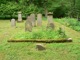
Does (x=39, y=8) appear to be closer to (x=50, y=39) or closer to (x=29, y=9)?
(x=29, y=9)

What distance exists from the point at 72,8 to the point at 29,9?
35.5 ft

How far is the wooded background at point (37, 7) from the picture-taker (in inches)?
1209

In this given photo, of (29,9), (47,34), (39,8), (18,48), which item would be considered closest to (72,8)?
(39,8)

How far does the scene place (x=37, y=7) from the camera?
32.4m

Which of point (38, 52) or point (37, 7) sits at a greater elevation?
point (37, 7)

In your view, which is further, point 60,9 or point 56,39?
point 60,9

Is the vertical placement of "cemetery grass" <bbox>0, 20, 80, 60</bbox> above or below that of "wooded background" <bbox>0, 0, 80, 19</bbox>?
below

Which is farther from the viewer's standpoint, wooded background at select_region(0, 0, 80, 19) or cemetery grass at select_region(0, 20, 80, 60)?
wooded background at select_region(0, 0, 80, 19)

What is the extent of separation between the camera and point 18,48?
35.1 ft

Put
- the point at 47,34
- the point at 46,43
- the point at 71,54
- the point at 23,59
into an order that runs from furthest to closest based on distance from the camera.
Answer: the point at 47,34 → the point at 46,43 → the point at 71,54 → the point at 23,59

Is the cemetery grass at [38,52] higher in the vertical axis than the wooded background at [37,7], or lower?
lower

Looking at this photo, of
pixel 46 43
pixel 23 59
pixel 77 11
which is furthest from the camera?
pixel 77 11

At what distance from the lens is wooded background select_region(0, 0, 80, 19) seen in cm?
3072

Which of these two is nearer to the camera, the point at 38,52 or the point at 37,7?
the point at 38,52
